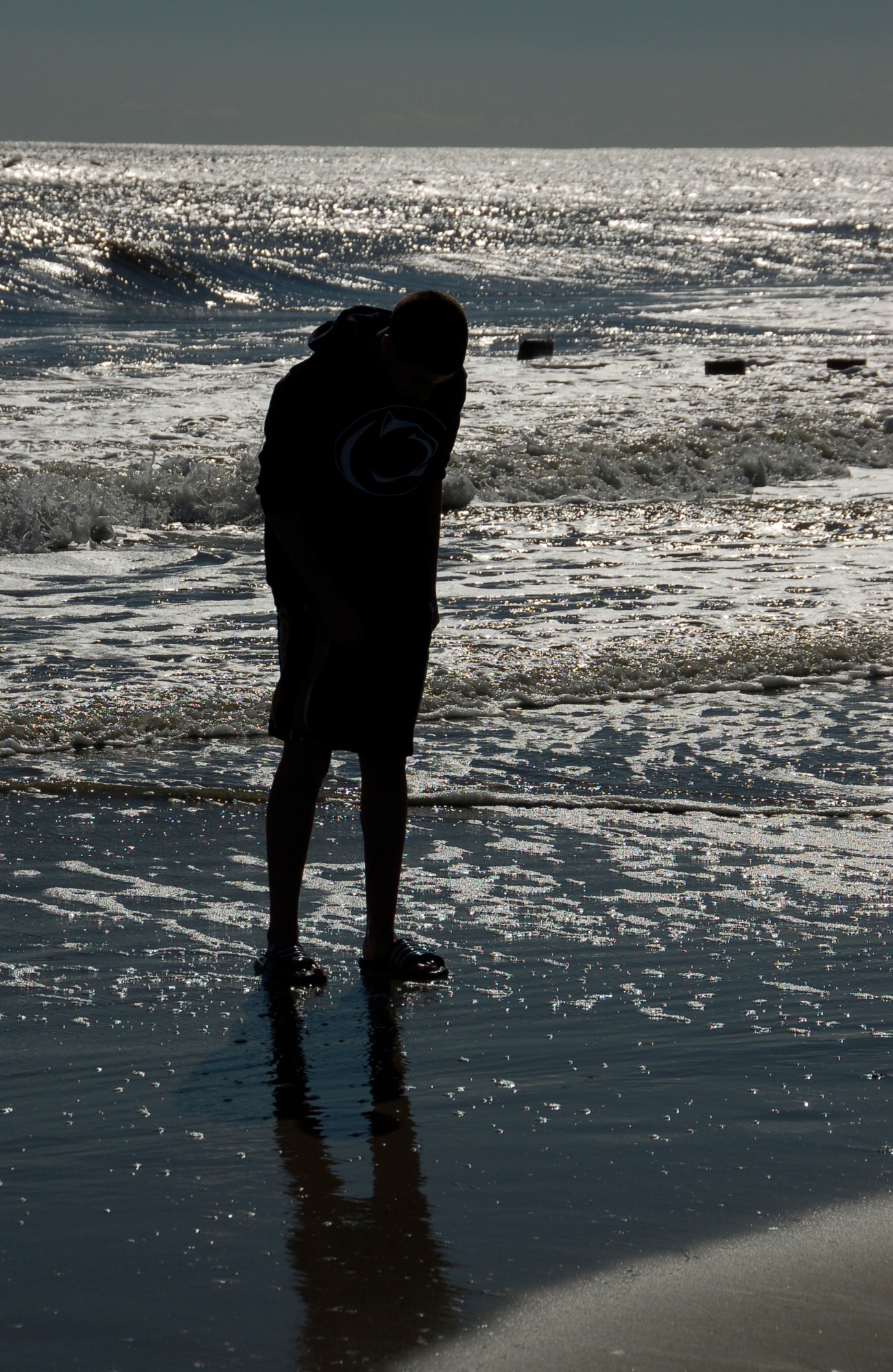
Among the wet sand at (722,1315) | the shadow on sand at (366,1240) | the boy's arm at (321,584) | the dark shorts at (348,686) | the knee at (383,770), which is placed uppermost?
the boy's arm at (321,584)

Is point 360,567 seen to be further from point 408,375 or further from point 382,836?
point 382,836

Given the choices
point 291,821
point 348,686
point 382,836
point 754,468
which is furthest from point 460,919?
point 754,468

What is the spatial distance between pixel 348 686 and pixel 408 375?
2.17 ft

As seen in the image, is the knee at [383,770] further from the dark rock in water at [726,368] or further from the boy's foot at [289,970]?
the dark rock in water at [726,368]

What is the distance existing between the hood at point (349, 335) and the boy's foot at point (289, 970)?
125cm

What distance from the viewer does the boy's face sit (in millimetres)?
3045

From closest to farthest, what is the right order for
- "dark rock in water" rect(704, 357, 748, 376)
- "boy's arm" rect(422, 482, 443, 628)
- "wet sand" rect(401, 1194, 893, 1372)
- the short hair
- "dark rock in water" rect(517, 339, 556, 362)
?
"wet sand" rect(401, 1194, 893, 1372) → the short hair → "boy's arm" rect(422, 482, 443, 628) → "dark rock in water" rect(704, 357, 748, 376) → "dark rock in water" rect(517, 339, 556, 362)

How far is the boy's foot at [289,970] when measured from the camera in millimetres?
3113

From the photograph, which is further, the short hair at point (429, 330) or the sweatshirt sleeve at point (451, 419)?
the sweatshirt sleeve at point (451, 419)

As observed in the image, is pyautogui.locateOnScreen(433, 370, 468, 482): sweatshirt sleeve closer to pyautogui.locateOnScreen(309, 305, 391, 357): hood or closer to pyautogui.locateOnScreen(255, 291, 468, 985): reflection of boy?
pyautogui.locateOnScreen(255, 291, 468, 985): reflection of boy

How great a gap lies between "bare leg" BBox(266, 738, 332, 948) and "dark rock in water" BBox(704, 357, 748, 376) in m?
19.0

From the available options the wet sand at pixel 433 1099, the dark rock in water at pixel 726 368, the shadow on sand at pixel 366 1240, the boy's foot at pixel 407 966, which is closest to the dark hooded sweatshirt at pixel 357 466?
the boy's foot at pixel 407 966

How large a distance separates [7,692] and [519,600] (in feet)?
9.74

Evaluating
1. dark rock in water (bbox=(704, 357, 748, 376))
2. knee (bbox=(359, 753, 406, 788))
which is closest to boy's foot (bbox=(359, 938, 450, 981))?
knee (bbox=(359, 753, 406, 788))
